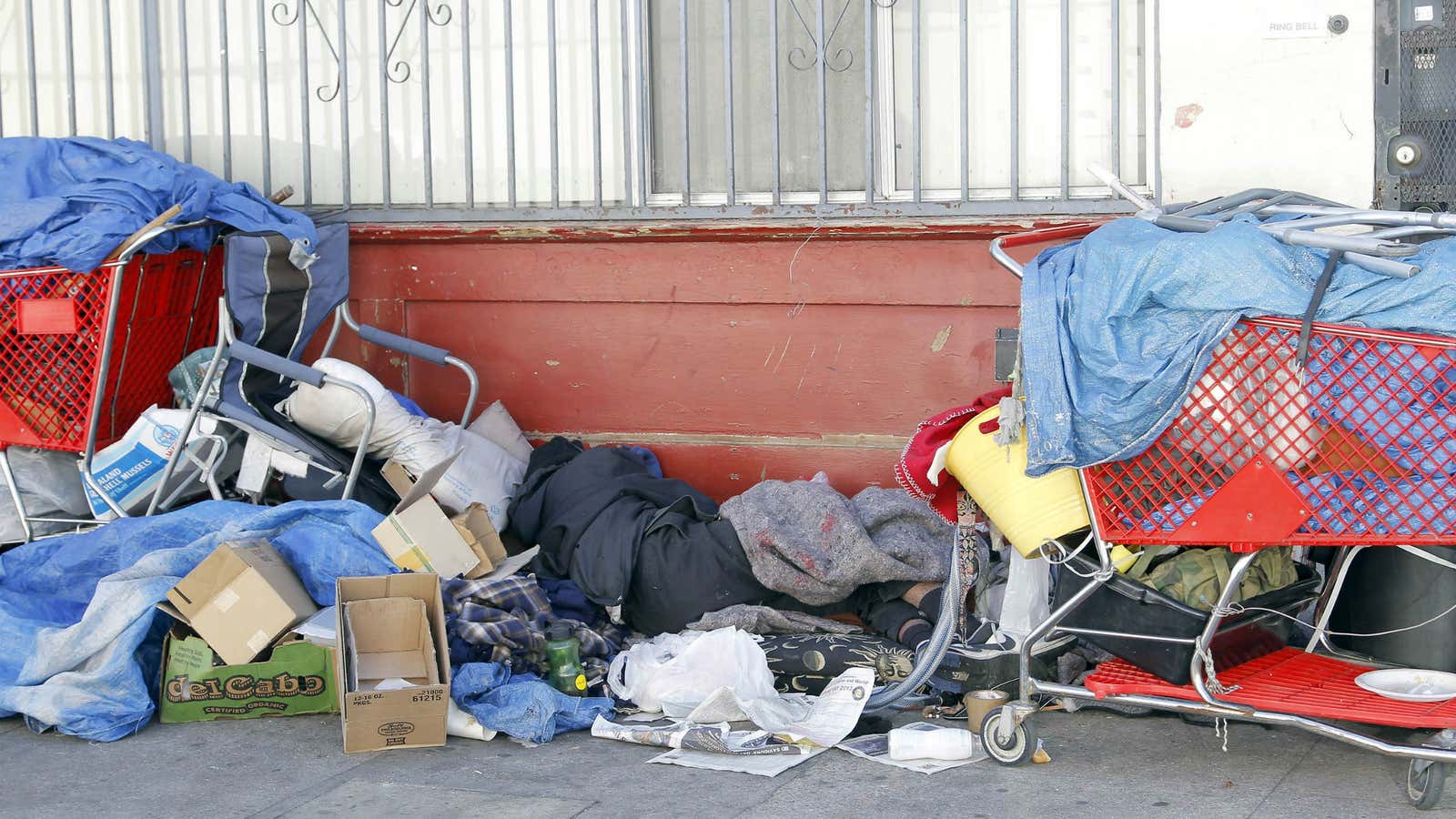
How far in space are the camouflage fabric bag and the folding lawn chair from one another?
236 centimetres

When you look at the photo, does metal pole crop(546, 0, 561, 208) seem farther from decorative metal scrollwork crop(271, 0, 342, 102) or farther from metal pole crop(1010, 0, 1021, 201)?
metal pole crop(1010, 0, 1021, 201)

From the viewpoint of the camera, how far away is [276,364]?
4664 millimetres

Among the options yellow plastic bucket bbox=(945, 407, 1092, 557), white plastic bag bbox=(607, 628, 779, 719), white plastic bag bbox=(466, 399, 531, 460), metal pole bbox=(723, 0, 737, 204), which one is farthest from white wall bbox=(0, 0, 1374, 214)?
white plastic bag bbox=(607, 628, 779, 719)

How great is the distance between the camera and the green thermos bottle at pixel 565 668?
14.2 feet

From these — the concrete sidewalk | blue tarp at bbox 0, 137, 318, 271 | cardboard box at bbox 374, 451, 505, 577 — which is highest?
blue tarp at bbox 0, 137, 318, 271

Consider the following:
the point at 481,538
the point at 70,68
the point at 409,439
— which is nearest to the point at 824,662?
the point at 481,538

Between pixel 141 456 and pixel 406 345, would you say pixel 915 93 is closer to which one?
pixel 406 345

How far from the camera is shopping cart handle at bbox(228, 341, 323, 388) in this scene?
4.60 meters

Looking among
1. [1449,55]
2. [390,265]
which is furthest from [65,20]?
[1449,55]

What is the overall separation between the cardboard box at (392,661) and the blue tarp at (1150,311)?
162 cm

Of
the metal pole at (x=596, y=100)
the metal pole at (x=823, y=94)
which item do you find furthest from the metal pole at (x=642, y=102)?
the metal pole at (x=823, y=94)

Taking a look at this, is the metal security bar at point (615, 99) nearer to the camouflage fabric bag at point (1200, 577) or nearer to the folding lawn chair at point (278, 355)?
the folding lawn chair at point (278, 355)

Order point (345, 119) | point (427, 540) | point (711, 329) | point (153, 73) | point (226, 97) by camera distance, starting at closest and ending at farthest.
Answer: point (427, 540) → point (711, 329) → point (345, 119) → point (226, 97) → point (153, 73)

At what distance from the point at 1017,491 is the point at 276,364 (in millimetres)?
2281
